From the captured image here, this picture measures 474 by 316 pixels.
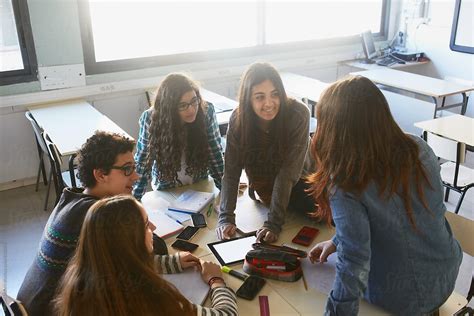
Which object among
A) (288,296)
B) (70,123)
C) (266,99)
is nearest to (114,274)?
(288,296)

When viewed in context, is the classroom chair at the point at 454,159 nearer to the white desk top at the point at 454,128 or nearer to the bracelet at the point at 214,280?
the white desk top at the point at 454,128

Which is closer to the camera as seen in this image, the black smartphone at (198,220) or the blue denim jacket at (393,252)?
the blue denim jacket at (393,252)

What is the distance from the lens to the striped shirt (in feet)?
4.19

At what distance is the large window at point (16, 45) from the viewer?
142 inches

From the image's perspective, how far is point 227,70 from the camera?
182 inches

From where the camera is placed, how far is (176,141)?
2.34 meters

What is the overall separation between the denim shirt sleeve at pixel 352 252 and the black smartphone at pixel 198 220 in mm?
774

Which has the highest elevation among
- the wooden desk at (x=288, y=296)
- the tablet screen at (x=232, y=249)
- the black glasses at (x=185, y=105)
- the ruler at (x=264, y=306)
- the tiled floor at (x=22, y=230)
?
the black glasses at (x=185, y=105)

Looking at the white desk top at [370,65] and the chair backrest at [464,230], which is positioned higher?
the white desk top at [370,65]

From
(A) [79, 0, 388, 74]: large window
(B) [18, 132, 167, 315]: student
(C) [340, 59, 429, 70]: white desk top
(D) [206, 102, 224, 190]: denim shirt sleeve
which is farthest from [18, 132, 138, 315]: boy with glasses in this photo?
(C) [340, 59, 429, 70]: white desk top

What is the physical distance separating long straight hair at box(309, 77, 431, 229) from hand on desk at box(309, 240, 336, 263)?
0.37m

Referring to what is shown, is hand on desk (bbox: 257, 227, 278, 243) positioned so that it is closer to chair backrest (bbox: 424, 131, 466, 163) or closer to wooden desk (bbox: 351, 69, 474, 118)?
chair backrest (bbox: 424, 131, 466, 163)

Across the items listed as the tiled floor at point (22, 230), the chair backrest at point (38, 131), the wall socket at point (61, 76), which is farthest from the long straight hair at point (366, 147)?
the wall socket at point (61, 76)

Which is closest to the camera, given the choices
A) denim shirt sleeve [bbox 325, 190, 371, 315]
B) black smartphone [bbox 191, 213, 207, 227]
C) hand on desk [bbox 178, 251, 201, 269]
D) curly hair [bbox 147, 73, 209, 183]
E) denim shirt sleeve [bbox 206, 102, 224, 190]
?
denim shirt sleeve [bbox 325, 190, 371, 315]
